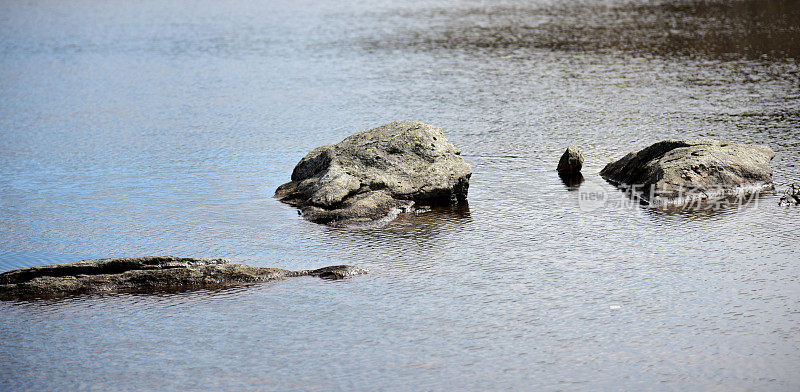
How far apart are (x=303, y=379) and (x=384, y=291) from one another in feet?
9.61

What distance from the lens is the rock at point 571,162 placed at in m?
19.5

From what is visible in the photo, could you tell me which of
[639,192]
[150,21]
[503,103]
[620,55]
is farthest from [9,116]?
[150,21]

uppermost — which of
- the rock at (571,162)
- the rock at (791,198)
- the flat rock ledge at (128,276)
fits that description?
the rock at (571,162)

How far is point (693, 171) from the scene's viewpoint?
699 inches

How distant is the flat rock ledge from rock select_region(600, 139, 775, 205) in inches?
304

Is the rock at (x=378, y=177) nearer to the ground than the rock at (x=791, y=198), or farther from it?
farther from it

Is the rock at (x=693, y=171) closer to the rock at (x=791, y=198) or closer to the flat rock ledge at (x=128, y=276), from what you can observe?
the rock at (x=791, y=198)

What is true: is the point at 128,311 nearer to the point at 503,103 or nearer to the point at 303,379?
the point at 303,379

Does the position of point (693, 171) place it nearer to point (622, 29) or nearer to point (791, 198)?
point (791, 198)

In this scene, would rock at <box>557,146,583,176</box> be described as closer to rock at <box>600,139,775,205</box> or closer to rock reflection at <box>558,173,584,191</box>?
rock reflection at <box>558,173,584,191</box>

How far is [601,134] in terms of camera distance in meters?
23.0

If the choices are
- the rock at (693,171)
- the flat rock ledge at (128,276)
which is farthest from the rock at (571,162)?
the flat rock ledge at (128,276)

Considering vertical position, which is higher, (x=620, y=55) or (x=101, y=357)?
(x=620, y=55)

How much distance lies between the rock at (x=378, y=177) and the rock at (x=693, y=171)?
13.0 ft
